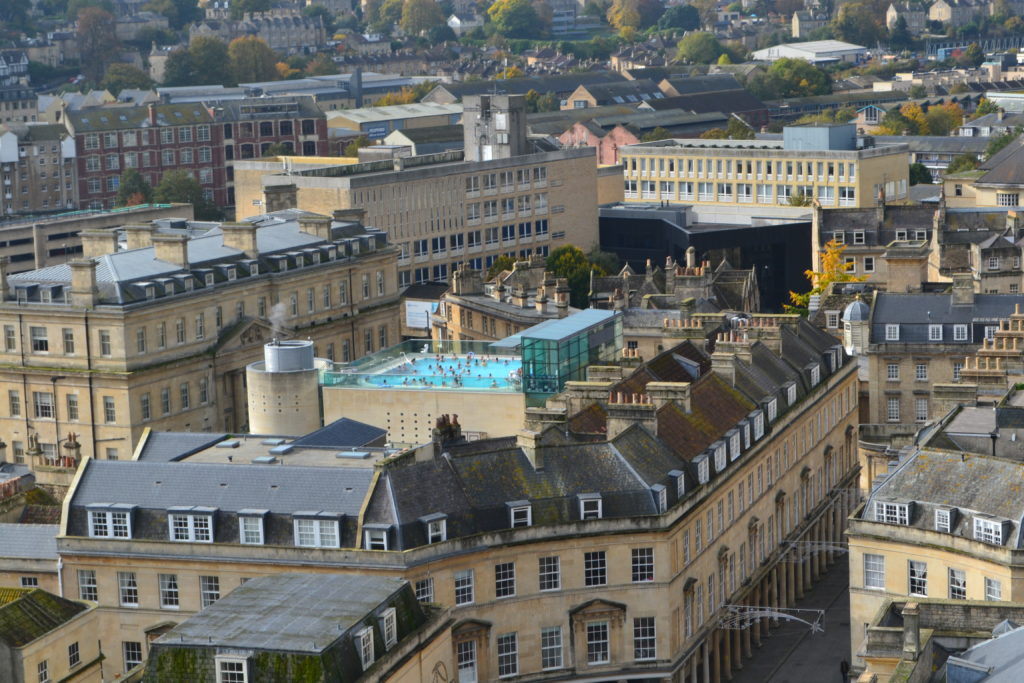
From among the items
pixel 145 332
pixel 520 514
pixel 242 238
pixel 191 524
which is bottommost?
pixel 520 514

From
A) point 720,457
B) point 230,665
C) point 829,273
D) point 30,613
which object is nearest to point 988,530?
point 720,457

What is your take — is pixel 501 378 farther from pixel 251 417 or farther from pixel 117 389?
pixel 117 389

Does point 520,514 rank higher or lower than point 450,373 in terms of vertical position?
lower

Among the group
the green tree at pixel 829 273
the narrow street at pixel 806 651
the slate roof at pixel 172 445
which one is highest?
the slate roof at pixel 172 445

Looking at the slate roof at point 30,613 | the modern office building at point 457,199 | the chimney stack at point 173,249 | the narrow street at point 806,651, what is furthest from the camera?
the modern office building at point 457,199

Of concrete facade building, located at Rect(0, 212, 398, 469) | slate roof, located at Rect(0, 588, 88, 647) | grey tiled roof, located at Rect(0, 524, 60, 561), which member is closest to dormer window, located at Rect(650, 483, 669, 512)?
slate roof, located at Rect(0, 588, 88, 647)

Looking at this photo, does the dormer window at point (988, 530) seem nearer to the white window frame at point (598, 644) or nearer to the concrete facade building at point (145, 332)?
the white window frame at point (598, 644)

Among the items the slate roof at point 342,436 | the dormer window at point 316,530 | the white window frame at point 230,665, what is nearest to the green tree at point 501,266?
the slate roof at point 342,436

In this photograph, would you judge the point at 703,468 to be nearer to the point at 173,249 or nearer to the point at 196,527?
the point at 196,527
